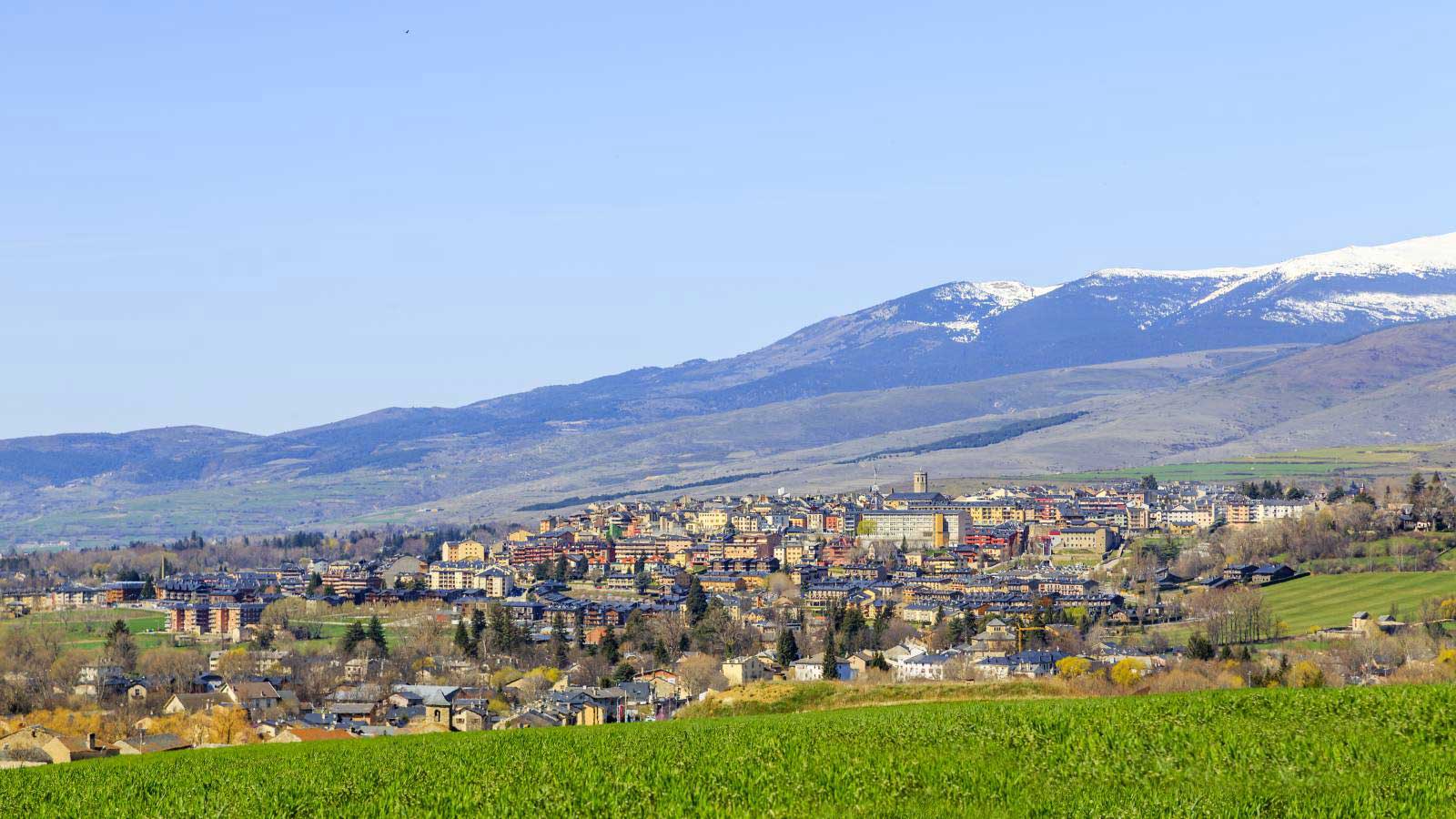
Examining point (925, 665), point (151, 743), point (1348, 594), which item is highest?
point (151, 743)

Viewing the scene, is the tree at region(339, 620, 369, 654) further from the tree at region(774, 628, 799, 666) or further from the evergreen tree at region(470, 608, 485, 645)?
the tree at region(774, 628, 799, 666)

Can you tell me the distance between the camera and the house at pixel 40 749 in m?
57.5

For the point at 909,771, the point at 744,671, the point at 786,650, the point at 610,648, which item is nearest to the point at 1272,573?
the point at 786,650

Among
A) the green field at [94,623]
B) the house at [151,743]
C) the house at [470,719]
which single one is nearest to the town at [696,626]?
the house at [151,743]

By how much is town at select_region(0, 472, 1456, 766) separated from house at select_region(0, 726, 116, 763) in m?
0.21

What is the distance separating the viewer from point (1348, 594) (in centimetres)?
11225

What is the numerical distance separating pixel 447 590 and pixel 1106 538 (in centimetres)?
5824

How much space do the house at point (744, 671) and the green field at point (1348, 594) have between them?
2754 centimetres

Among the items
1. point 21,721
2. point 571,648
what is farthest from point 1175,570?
point 21,721

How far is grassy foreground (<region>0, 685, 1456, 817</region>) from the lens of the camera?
24734 mm

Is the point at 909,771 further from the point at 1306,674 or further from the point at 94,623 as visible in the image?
the point at 94,623

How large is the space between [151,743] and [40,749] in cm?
577

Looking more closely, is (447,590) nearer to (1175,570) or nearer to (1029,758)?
(1175,570)

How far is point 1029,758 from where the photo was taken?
→ 29250mm
